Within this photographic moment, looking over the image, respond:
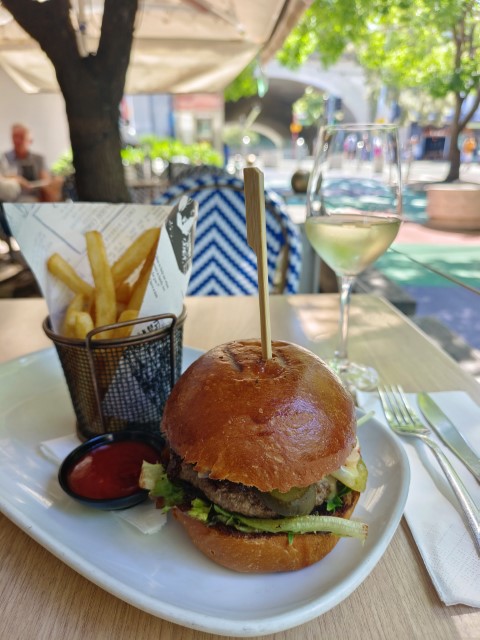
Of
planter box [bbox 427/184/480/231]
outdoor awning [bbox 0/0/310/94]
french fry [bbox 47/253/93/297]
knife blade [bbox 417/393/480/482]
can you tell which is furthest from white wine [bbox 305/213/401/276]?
planter box [bbox 427/184/480/231]

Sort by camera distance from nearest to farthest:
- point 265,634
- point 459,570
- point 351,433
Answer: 1. point 265,634
2. point 459,570
3. point 351,433

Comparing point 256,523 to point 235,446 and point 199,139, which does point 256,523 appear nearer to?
point 235,446

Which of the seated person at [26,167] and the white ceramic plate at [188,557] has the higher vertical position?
the seated person at [26,167]

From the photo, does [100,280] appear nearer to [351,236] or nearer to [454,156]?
[351,236]

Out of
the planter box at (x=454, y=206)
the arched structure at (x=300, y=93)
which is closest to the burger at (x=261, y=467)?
the planter box at (x=454, y=206)

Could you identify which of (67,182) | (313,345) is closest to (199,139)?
(67,182)

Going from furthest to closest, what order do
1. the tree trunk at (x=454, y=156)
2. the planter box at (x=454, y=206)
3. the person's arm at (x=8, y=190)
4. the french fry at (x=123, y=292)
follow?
the person's arm at (x=8, y=190) < the planter box at (x=454, y=206) < the tree trunk at (x=454, y=156) < the french fry at (x=123, y=292)

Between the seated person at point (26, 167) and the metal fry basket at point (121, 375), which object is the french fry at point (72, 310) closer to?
the metal fry basket at point (121, 375)
